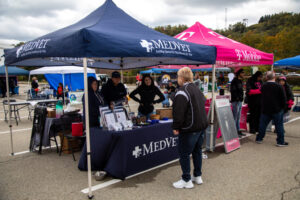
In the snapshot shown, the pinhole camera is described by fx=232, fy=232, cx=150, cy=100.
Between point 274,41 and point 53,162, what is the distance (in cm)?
3713

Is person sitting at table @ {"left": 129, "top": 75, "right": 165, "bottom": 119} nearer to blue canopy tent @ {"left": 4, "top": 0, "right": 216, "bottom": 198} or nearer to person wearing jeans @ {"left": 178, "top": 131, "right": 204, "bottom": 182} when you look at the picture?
blue canopy tent @ {"left": 4, "top": 0, "right": 216, "bottom": 198}

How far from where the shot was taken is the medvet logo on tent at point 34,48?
358 cm

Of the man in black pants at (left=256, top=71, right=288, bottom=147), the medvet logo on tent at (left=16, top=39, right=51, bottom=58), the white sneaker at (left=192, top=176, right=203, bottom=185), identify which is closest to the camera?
the white sneaker at (left=192, top=176, right=203, bottom=185)

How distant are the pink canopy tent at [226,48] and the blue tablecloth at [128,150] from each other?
80.1 inches

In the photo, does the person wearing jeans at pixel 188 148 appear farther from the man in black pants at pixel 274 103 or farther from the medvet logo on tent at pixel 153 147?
the man in black pants at pixel 274 103

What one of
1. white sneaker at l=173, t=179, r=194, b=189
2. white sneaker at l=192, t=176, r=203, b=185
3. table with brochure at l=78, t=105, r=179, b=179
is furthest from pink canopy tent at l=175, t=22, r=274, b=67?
white sneaker at l=173, t=179, r=194, b=189

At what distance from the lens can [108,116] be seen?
148 inches

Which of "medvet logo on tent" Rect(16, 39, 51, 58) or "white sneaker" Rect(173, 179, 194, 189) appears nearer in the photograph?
"white sneaker" Rect(173, 179, 194, 189)

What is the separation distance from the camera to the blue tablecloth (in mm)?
3592

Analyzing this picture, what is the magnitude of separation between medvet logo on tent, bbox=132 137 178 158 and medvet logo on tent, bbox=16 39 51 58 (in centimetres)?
212

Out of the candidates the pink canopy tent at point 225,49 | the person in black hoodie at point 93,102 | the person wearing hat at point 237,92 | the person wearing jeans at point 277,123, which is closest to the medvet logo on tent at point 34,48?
the person in black hoodie at point 93,102

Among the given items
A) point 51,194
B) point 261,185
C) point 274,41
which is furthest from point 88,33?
point 274,41

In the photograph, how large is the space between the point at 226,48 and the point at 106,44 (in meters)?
2.88

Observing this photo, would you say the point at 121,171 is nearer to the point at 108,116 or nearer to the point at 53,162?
the point at 108,116
